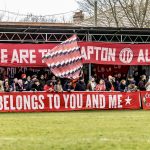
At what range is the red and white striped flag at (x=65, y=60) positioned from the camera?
25.7 metres

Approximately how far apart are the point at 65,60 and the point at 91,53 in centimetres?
174

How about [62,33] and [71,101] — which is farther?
[62,33]

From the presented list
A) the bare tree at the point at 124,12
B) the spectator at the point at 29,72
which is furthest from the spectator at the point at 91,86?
the bare tree at the point at 124,12

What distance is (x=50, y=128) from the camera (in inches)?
633

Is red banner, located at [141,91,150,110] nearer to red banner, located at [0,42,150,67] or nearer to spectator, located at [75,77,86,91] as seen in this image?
red banner, located at [0,42,150,67]

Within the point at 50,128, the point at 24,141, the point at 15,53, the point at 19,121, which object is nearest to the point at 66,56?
the point at 15,53

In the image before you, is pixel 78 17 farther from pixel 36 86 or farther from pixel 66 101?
pixel 66 101

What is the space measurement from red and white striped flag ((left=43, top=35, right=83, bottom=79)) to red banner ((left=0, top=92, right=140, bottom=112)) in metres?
1.16

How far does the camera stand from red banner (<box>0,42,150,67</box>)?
2578 centimetres

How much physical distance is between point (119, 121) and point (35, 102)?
6.51 m

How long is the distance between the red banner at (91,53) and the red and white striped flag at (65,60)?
45cm

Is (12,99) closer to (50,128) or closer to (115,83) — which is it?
(115,83)

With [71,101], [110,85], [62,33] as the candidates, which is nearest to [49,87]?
[71,101]

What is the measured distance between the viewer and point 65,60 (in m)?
26.0
